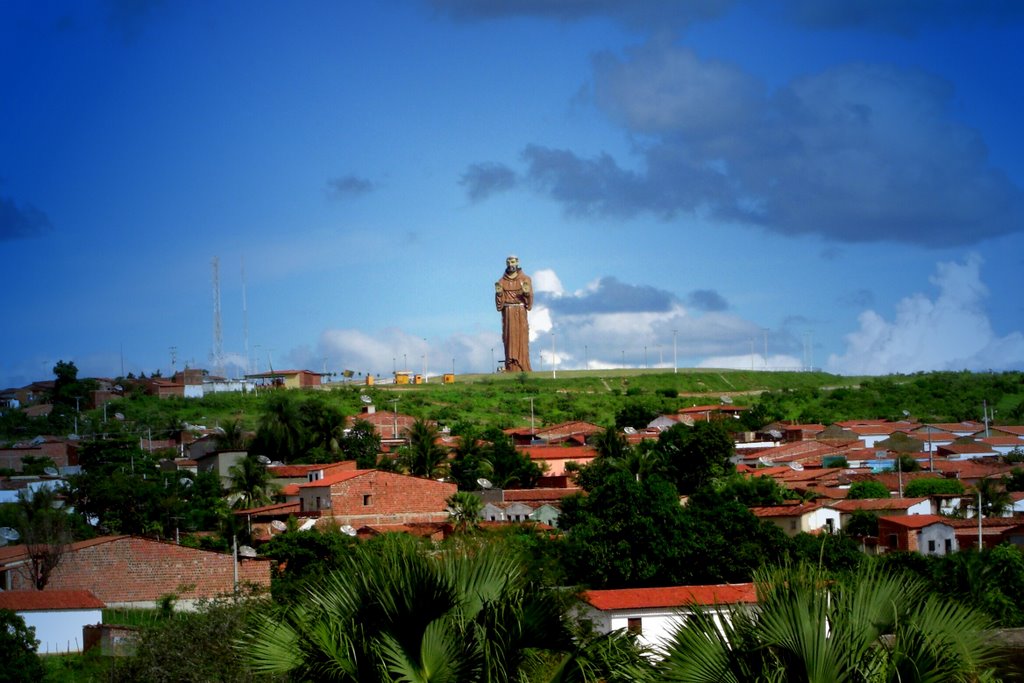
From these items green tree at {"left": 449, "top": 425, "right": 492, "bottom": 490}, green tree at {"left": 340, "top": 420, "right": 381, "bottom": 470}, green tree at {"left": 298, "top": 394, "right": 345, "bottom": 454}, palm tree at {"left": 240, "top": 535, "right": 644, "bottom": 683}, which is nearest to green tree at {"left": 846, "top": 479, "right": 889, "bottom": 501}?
green tree at {"left": 449, "top": 425, "right": 492, "bottom": 490}

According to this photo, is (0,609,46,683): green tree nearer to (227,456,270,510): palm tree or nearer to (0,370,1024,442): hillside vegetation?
(227,456,270,510): palm tree

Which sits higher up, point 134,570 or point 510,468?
point 510,468

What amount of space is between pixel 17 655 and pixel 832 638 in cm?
2033

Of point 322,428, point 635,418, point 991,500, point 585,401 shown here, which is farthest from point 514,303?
point 991,500

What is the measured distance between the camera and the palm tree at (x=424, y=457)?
179 ft

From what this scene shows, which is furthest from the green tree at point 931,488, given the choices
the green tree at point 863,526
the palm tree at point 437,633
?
the palm tree at point 437,633

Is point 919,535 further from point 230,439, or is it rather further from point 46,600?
point 230,439

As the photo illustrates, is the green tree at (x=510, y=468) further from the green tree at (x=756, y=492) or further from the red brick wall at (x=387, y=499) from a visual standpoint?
the green tree at (x=756, y=492)

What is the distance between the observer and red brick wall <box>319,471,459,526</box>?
149ft

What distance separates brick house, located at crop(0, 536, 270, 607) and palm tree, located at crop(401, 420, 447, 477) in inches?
748

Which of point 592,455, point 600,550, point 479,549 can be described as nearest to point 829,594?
point 479,549

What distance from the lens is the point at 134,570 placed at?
117 feet

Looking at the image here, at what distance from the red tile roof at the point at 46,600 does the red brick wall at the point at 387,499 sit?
46.2ft

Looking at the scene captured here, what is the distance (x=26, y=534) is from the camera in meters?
37.0
